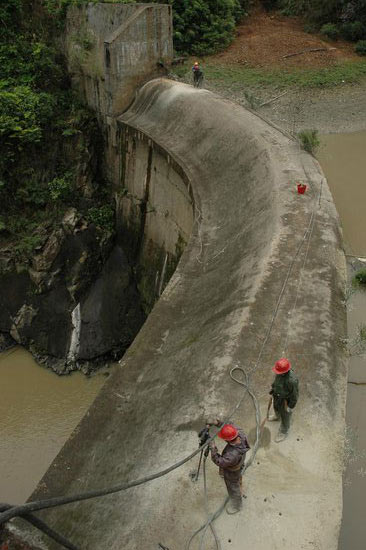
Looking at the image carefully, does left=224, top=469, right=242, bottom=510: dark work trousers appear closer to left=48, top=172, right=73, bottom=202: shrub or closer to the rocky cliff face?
the rocky cliff face

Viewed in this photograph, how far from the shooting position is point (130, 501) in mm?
3990

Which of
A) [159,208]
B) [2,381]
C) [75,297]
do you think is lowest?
[2,381]

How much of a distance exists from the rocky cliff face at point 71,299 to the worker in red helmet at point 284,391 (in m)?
6.84

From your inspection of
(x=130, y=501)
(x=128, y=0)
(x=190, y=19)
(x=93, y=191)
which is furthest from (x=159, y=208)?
(x=190, y=19)

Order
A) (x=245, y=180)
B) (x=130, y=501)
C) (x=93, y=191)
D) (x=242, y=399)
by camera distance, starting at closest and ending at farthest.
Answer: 1. (x=130, y=501)
2. (x=242, y=399)
3. (x=245, y=180)
4. (x=93, y=191)

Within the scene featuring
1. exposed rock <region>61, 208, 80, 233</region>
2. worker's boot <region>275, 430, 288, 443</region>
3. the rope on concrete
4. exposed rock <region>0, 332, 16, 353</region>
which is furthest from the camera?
exposed rock <region>61, 208, 80, 233</region>

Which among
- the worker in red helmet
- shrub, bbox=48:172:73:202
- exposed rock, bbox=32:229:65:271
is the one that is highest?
the worker in red helmet

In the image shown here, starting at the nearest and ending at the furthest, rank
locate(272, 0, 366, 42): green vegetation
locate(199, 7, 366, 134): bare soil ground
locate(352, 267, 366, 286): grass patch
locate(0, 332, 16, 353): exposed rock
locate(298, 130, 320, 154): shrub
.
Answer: locate(352, 267, 366, 286): grass patch → locate(298, 130, 320, 154): shrub → locate(0, 332, 16, 353): exposed rock → locate(199, 7, 366, 134): bare soil ground → locate(272, 0, 366, 42): green vegetation

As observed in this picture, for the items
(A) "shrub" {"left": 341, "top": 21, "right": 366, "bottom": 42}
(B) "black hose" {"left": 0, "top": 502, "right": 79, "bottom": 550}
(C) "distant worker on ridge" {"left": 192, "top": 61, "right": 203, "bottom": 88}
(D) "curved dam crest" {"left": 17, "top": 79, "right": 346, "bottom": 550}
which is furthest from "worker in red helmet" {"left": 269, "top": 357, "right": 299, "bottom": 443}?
(A) "shrub" {"left": 341, "top": 21, "right": 366, "bottom": 42}

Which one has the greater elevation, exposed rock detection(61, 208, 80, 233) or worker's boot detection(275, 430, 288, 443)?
worker's boot detection(275, 430, 288, 443)

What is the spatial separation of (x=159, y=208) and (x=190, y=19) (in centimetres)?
1270

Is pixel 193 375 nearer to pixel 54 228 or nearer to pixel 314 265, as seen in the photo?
pixel 314 265

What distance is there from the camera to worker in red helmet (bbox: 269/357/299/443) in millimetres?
4082

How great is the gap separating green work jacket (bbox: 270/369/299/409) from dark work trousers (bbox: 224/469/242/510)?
76 cm
